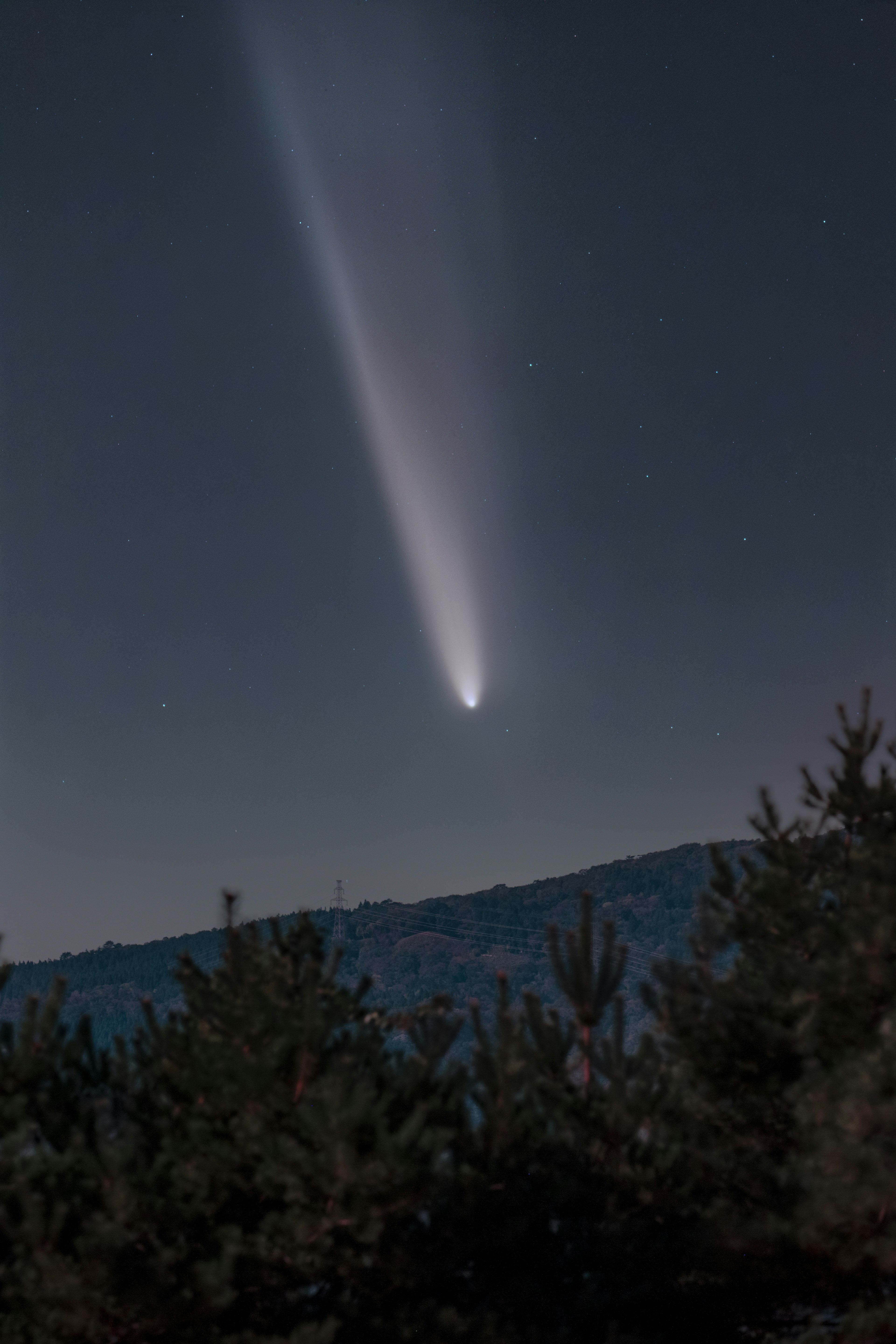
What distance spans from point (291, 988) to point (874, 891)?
7.30 m

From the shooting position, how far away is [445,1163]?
984 cm

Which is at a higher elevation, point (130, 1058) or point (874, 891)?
point (874, 891)

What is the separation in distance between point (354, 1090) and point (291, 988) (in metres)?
1.68

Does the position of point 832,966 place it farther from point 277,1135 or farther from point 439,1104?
point 277,1135

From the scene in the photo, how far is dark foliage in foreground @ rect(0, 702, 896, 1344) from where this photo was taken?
30.0 feet

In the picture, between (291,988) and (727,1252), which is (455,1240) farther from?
(727,1252)

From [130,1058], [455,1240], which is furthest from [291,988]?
[455,1240]

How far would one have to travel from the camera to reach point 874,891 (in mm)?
12055

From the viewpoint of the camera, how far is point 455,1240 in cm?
1003

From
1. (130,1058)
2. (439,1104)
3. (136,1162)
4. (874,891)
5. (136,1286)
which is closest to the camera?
(136,1286)

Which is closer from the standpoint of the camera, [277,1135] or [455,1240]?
[277,1135]

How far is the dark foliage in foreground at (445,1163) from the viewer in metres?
9.13

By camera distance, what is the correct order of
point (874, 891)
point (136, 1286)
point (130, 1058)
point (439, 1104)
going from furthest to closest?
point (874, 891) → point (130, 1058) → point (439, 1104) → point (136, 1286)

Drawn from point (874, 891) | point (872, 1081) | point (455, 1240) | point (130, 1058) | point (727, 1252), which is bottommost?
point (727, 1252)
